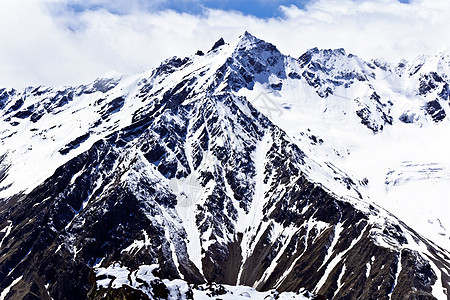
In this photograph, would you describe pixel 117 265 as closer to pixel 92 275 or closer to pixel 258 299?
pixel 92 275

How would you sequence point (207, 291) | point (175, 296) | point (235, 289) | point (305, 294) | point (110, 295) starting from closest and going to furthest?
point (110, 295)
point (175, 296)
point (305, 294)
point (207, 291)
point (235, 289)

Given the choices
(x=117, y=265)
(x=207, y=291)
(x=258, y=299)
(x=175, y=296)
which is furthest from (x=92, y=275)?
(x=258, y=299)

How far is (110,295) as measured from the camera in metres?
102

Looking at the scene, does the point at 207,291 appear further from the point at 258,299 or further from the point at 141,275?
the point at 141,275

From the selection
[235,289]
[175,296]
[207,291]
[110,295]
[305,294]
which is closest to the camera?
[110,295]

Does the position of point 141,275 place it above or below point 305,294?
above

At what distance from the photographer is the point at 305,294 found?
12988 cm

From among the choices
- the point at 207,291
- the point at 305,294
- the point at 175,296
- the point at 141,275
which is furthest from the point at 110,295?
the point at 305,294

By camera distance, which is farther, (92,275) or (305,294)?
(305,294)

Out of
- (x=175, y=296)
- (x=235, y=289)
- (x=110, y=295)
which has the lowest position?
(x=235, y=289)

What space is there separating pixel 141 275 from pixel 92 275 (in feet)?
41.6

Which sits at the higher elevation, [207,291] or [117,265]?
[117,265]

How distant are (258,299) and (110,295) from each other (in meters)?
54.7

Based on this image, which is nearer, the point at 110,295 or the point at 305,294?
the point at 110,295
